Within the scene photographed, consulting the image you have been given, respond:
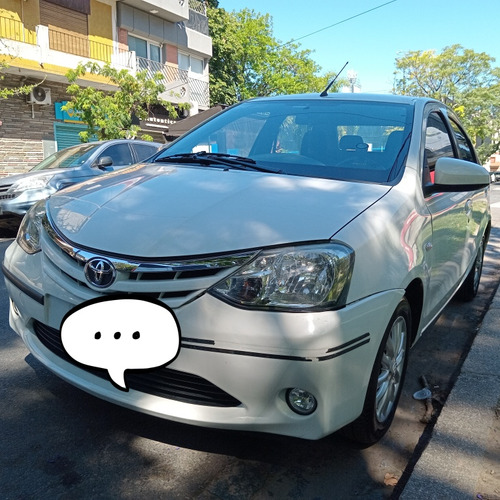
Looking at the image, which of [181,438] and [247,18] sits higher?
[247,18]

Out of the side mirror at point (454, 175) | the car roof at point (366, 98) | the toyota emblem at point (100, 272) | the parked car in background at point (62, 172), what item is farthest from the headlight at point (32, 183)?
the side mirror at point (454, 175)

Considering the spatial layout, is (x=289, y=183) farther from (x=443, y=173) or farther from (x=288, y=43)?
(x=288, y=43)

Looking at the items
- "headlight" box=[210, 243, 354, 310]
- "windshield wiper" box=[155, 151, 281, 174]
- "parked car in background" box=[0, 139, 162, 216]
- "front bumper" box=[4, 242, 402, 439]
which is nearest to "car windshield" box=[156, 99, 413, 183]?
"windshield wiper" box=[155, 151, 281, 174]

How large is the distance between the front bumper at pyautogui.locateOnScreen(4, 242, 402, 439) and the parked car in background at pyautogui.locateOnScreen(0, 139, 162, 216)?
17.7 feet

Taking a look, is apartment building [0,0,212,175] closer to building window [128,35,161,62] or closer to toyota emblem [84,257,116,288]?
building window [128,35,161,62]

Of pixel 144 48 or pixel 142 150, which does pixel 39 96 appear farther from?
pixel 142 150

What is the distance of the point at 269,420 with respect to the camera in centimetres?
191

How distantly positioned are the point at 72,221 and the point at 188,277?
740mm

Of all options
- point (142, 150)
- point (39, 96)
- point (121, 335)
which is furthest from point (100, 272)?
point (39, 96)

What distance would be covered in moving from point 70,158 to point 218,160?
6214mm

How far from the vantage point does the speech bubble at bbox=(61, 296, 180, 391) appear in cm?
192

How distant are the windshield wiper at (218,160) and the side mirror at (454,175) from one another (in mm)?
871

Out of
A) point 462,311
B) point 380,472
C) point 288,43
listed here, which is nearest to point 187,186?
point 380,472

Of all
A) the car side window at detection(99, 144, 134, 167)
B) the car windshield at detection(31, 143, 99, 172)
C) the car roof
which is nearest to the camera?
the car roof
